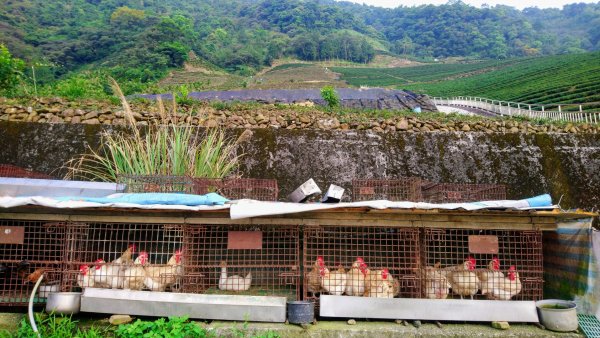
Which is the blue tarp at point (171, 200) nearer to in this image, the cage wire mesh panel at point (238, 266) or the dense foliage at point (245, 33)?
the cage wire mesh panel at point (238, 266)

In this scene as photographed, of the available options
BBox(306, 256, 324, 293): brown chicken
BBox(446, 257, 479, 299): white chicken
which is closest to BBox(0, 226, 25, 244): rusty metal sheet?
BBox(306, 256, 324, 293): brown chicken

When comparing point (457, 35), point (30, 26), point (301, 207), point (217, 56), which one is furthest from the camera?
point (457, 35)

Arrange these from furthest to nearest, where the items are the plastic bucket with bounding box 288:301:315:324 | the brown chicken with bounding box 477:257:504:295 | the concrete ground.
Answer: the brown chicken with bounding box 477:257:504:295 < the plastic bucket with bounding box 288:301:315:324 < the concrete ground

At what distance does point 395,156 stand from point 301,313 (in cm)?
432

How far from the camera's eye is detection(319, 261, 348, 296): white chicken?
445cm

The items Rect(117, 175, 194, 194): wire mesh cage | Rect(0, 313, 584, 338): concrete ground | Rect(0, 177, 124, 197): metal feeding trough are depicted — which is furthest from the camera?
Rect(117, 175, 194, 194): wire mesh cage

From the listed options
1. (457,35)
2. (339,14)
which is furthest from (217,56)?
(457,35)

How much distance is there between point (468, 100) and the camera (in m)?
28.2

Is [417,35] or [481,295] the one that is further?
[417,35]

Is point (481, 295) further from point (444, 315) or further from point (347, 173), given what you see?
point (347, 173)

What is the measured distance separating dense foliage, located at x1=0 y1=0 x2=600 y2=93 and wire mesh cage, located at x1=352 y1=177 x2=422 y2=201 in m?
17.4

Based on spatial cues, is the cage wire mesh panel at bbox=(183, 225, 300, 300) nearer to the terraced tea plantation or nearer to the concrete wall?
the concrete wall

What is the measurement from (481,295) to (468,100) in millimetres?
25290

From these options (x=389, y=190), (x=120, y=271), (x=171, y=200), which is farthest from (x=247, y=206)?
(x=389, y=190)
